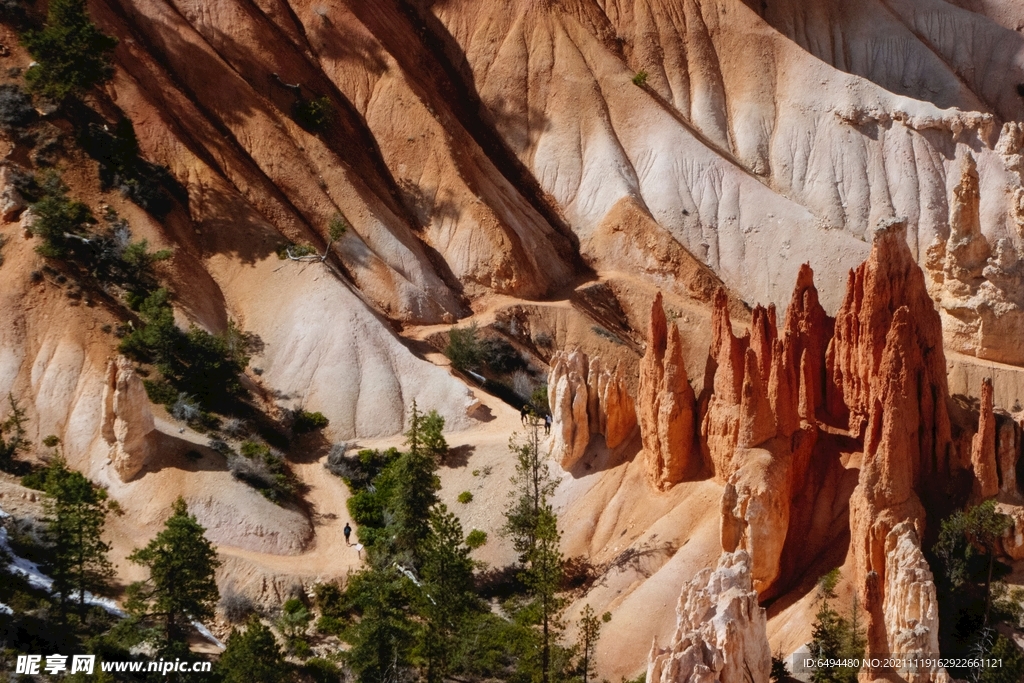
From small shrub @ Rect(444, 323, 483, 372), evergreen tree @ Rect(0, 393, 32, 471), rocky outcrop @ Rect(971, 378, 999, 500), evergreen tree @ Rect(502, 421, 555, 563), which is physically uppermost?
small shrub @ Rect(444, 323, 483, 372)

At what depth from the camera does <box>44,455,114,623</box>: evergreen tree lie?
4594 cm

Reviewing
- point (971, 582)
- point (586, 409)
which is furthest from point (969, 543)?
point (586, 409)

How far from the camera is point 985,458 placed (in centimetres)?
4294

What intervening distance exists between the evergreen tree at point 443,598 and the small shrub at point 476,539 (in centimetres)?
423

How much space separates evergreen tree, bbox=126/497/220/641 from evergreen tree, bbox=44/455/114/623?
1.57 meters

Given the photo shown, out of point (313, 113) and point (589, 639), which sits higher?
point (313, 113)

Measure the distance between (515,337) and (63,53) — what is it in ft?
79.2

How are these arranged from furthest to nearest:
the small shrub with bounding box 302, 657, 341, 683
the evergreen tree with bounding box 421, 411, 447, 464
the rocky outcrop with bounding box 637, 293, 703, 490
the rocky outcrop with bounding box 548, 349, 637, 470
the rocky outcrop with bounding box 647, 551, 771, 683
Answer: the evergreen tree with bounding box 421, 411, 447, 464
the rocky outcrop with bounding box 548, 349, 637, 470
the rocky outcrop with bounding box 637, 293, 703, 490
the small shrub with bounding box 302, 657, 341, 683
the rocky outcrop with bounding box 647, 551, 771, 683

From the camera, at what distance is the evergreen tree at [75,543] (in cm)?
4594

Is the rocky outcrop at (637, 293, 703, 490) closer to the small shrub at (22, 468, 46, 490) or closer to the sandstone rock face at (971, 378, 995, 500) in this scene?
the sandstone rock face at (971, 378, 995, 500)

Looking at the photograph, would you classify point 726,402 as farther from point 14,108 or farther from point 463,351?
point 14,108

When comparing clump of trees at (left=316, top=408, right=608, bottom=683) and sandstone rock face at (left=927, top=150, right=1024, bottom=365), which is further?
sandstone rock face at (left=927, top=150, right=1024, bottom=365)

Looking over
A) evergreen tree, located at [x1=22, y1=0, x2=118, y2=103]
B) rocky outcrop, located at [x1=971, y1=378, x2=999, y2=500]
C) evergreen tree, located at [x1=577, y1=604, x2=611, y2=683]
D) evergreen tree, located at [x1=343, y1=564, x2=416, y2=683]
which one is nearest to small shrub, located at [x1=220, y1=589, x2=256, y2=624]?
evergreen tree, located at [x1=343, y1=564, x2=416, y2=683]

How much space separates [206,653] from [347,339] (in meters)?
22.5
